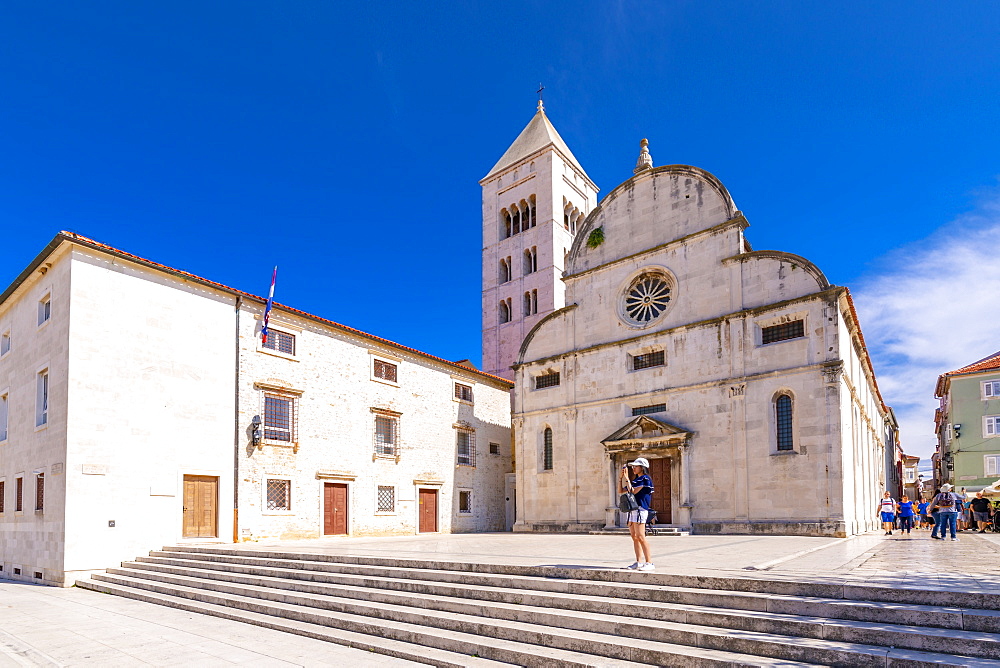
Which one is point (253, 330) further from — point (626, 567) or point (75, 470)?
point (626, 567)

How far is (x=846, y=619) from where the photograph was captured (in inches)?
285

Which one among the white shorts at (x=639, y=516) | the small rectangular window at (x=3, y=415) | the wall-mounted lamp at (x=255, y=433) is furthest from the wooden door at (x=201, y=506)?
the white shorts at (x=639, y=516)

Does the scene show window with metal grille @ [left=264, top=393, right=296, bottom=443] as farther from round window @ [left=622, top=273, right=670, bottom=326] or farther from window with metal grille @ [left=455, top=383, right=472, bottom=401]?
round window @ [left=622, top=273, right=670, bottom=326]

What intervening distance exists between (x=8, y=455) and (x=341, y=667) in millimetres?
20119

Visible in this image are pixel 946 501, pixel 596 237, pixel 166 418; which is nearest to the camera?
pixel 946 501

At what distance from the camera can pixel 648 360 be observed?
83.8ft

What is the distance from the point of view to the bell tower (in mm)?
45812

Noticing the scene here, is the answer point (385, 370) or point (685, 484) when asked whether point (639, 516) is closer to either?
point (685, 484)

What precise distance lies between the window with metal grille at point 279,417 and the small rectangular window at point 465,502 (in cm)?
1007

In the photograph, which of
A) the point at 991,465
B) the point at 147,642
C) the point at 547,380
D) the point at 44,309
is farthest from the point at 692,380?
the point at 991,465

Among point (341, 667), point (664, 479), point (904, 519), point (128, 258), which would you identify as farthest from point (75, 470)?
point (904, 519)

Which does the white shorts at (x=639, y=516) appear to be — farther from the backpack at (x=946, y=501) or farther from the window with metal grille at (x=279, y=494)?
the window with metal grille at (x=279, y=494)

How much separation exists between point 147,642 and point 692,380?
19.2 m

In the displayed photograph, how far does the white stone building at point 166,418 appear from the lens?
17703mm
